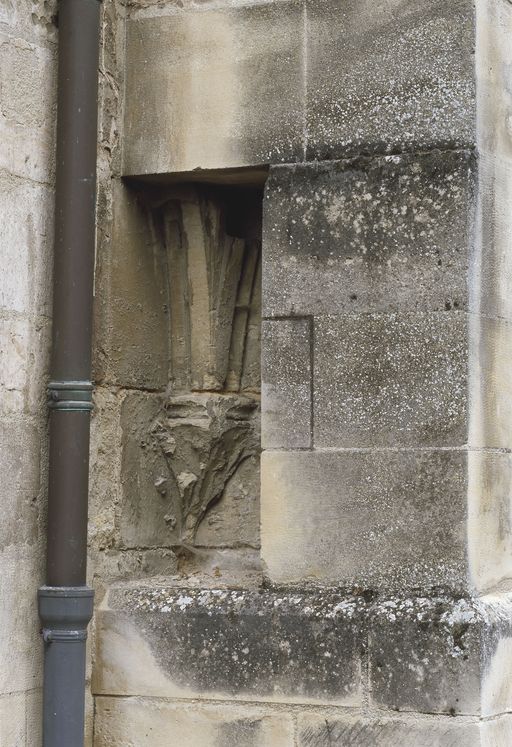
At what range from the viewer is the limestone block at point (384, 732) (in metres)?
3.87

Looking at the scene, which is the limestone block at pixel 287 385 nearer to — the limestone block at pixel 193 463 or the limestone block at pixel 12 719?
the limestone block at pixel 193 463

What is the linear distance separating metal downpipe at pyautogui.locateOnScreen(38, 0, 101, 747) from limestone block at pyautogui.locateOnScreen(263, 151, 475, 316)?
55 cm

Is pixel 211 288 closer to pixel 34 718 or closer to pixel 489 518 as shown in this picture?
pixel 489 518

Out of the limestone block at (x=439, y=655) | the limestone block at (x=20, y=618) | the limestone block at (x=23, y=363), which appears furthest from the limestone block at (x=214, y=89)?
the limestone block at (x=439, y=655)

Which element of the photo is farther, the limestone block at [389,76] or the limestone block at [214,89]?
the limestone block at [214,89]

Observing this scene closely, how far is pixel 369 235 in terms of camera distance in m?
4.12

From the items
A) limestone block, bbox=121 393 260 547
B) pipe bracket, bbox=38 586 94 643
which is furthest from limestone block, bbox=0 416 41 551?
limestone block, bbox=121 393 260 547

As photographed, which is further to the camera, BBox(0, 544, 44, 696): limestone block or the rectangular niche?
the rectangular niche

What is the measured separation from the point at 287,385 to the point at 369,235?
49cm

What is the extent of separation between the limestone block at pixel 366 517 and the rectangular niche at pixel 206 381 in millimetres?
397

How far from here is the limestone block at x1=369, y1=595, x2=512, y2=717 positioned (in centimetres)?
386

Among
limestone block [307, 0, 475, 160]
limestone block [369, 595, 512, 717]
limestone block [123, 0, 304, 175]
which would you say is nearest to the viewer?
limestone block [369, 595, 512, 717]

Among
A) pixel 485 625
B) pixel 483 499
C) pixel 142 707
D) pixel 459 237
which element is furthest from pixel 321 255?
pixel 142 707

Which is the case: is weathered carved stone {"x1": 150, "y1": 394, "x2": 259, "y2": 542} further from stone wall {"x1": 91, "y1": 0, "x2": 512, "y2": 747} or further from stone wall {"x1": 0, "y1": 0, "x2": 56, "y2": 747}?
stone wall {"x1": 0, "y1": 0, "x2": 56, "y2": 747}
